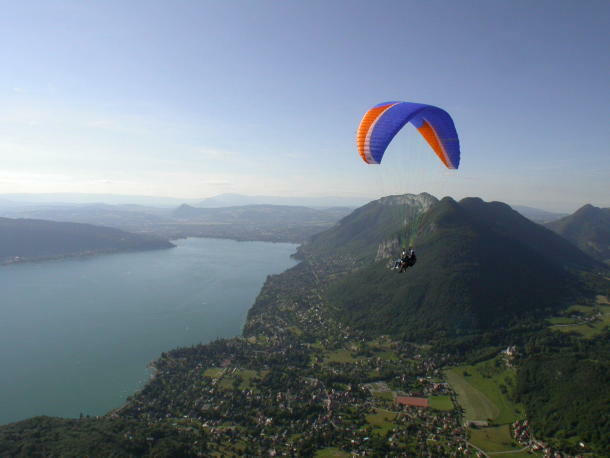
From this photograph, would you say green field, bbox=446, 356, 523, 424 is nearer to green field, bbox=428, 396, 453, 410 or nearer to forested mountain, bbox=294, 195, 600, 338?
green field, bbox=428, 396, 453, 410

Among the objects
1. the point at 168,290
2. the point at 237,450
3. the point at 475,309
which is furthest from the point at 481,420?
the point at 168,290

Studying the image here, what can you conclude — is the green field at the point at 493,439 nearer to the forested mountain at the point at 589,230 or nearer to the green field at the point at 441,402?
the green field at the point at 441,402

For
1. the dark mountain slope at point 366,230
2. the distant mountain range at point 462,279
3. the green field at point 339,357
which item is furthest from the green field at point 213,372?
the dark mountain slope at point 366,230

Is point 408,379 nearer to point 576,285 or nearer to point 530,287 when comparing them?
point 530,287

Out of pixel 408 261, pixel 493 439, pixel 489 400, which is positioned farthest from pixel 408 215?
pixel 408 261

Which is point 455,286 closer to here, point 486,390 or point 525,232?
point 486,390

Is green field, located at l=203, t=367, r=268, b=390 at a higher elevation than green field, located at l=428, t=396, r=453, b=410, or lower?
higher

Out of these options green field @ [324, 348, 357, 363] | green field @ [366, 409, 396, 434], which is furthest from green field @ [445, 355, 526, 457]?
green field @ [324, 348, 357, 363]
